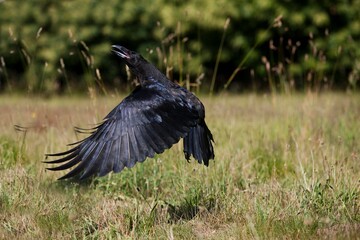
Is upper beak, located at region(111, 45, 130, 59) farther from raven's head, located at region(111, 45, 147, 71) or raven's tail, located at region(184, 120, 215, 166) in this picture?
raven's tail, located at region(184, 120, 215, 166)

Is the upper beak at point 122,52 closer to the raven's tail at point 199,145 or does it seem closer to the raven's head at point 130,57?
the raven's head at point 130,57

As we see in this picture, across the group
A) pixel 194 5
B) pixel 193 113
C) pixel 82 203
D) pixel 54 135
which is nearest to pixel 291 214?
pixel 193 113

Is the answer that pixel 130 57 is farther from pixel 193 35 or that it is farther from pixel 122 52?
pixel 193 35

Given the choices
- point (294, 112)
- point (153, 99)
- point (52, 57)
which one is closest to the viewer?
point (153, 99)

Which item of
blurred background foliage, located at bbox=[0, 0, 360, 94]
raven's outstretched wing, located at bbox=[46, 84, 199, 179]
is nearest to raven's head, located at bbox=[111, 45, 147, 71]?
raven's outstretched wing, located at bbox=[46, 84, 199, 179]

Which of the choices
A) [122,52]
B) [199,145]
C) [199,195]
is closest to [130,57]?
[122,52]

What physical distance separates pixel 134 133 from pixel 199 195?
824 millimetres

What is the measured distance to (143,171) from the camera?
5.45 metres

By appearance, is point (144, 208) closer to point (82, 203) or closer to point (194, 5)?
point (82, 203)

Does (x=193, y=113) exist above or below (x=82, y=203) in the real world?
above

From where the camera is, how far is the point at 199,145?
4.84 meters

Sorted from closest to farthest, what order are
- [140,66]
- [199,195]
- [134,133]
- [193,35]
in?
[134,133] → [199,195] → [140,66] → [193,35]

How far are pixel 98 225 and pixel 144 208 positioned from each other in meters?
0.46

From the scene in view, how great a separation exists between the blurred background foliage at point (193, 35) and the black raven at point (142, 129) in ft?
28.3
